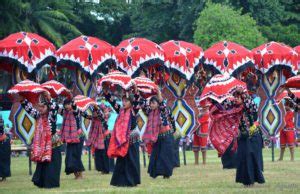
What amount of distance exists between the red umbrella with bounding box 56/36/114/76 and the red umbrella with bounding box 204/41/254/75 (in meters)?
2.83

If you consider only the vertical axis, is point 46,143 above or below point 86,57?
below

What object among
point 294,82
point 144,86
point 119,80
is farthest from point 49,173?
point 294,82

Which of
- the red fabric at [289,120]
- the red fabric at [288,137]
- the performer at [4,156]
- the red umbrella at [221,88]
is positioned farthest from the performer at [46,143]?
the red fabric at [288,137]

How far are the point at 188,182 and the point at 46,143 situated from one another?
288 centimetres

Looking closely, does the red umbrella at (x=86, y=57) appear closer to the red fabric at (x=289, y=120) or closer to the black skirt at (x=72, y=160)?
the black skirt at (x=72, y=160)

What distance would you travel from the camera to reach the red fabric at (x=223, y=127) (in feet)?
56.0

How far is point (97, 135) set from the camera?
73.0 feet

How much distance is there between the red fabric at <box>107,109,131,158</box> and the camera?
17156mm

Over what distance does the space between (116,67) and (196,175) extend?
12.7 ft

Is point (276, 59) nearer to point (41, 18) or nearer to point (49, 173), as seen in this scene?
point (49, 173)

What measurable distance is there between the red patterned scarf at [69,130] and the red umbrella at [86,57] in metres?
2.40

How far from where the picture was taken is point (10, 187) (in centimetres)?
1850

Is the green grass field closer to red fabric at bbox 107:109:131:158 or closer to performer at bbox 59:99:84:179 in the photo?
performer at bbox 59:99:84:179

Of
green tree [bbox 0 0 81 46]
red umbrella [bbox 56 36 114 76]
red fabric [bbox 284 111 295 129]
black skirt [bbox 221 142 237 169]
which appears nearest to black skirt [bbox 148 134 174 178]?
black skirt [bbox 221 142 237 169]
